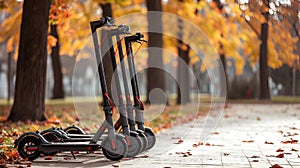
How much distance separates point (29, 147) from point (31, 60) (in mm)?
5614

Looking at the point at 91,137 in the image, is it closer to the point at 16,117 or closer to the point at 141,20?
the point at 16,117

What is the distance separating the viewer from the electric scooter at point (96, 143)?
769 cm

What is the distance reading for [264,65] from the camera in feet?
96.7

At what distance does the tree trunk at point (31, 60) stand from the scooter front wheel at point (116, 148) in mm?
5897

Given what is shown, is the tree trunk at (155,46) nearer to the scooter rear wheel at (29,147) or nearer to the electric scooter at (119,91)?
the electric scooter at (119,91)

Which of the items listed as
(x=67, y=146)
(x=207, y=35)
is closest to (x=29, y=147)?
(x=67, y=146)

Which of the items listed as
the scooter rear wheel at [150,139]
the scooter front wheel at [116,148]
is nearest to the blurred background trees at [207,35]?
the scooter rear wheel at [150,139]

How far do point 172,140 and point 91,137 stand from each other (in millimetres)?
2555

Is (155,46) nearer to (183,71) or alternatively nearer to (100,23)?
(183,71)

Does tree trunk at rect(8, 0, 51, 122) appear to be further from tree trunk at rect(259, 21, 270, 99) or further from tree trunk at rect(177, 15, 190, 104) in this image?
tree trunk at rect(259, 21, 270, 99)

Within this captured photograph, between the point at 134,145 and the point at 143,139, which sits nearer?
the point at 134,145

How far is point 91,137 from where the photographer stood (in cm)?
838

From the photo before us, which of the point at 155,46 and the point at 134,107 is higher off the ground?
the point at 155,46

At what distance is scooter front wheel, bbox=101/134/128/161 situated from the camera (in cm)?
769
